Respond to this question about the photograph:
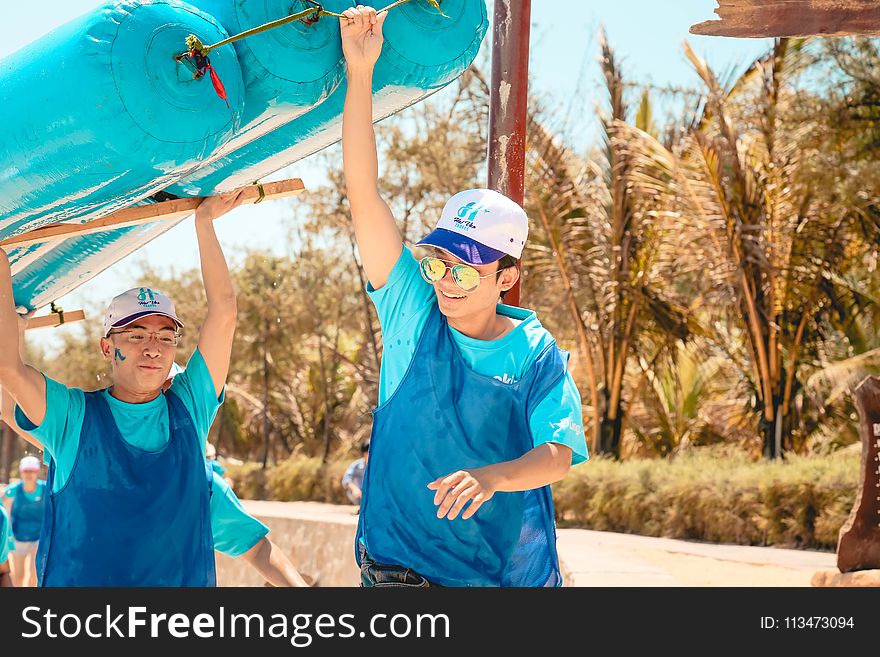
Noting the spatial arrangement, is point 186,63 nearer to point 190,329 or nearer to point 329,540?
point 329,540

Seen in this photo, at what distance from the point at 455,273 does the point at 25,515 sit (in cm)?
916

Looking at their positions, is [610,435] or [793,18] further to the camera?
[610,435]

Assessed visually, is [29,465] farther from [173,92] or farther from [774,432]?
[774,432]

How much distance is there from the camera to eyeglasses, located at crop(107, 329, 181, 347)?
3408 millimetres

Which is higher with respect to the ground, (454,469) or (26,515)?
(454,469)

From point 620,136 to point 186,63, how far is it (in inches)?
616

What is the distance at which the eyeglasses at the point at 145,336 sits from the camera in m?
3.41

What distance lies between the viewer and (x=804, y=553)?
1163 cm

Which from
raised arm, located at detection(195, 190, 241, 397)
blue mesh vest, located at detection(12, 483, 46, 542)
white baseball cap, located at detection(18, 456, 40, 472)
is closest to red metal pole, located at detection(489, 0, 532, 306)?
raised arm, located at detection(195, 190, 241, 397)

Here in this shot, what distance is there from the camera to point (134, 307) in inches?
135

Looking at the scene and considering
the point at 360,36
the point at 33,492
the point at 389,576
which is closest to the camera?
the point at 389,576

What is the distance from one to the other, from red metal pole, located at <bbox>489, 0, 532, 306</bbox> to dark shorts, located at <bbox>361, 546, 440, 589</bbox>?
1.59 metres

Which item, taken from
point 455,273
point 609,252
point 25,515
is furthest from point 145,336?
point 609,252

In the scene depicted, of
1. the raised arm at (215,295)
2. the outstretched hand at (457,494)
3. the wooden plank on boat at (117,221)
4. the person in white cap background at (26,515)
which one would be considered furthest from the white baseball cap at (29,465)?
the outstretched hand at (457,494)
